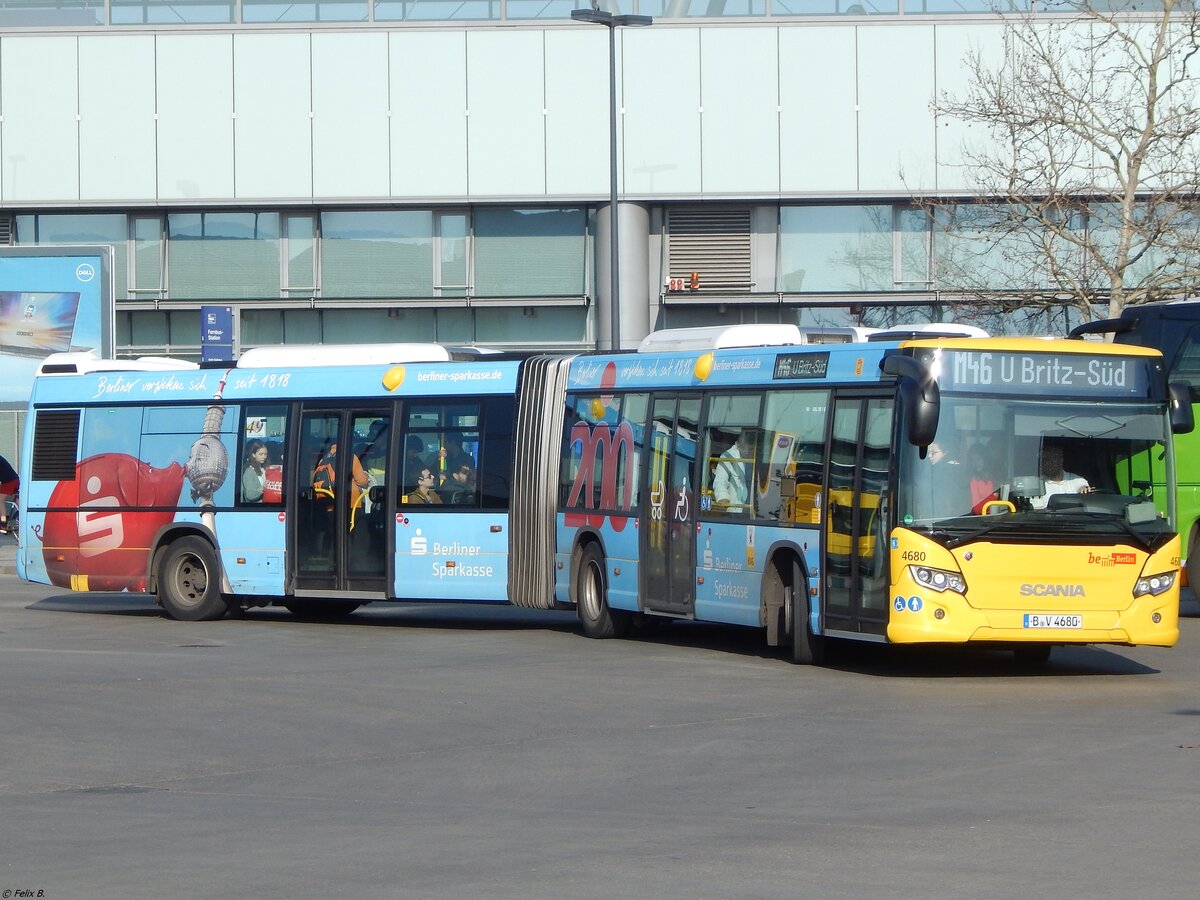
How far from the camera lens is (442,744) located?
11.1 meters

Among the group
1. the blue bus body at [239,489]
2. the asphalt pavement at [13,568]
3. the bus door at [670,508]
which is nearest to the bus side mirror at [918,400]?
the bus door at [670,508]

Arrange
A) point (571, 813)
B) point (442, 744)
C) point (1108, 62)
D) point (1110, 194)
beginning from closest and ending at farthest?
point (571, 813) → point (442, 744) → point (1110, 194) → point (1108, 62)

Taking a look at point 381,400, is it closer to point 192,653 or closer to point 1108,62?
point 192,653

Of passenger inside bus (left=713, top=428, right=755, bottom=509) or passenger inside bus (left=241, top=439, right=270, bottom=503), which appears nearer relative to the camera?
passenger inside bus (left=713, top=428, right=755, bottom=509)

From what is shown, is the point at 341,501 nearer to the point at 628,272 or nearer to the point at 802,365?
the point at 802,365

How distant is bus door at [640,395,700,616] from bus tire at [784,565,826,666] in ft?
4.87

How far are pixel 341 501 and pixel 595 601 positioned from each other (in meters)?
→ 3.12

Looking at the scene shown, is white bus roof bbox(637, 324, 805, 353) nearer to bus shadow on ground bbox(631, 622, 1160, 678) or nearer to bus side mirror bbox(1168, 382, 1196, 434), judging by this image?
bus shadow on ground bbox(631, 622, 1160, 678)

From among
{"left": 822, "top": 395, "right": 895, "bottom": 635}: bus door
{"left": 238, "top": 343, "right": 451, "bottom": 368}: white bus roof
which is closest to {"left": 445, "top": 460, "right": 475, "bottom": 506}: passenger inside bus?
{"left": 238, "top": 343, "right": 451, "bottom": 368}: white bus roof

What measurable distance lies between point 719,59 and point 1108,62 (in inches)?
304

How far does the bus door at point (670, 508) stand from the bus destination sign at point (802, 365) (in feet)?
4.27

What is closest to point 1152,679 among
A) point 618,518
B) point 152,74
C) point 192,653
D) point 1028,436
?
point 1028,436

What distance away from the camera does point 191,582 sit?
2073cm

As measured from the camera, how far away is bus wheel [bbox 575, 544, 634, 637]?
59.8 feet
